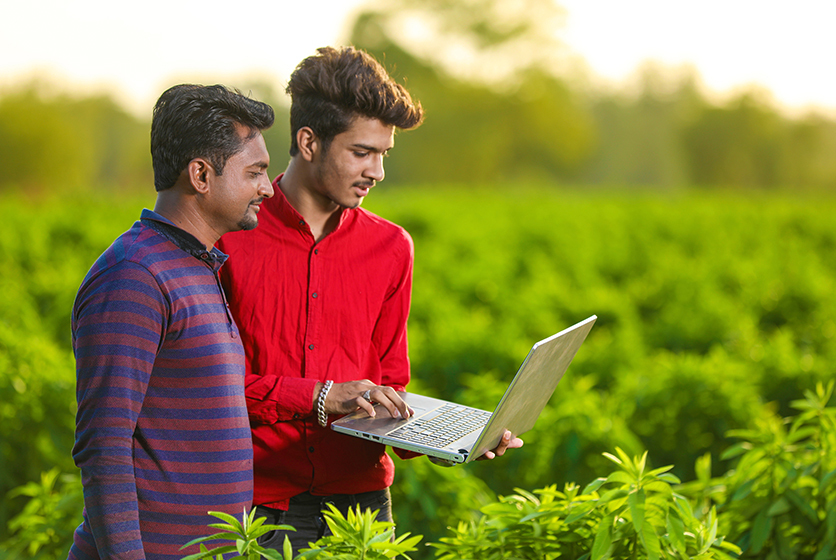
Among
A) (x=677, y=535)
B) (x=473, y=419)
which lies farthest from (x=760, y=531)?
(x=473, y=419)

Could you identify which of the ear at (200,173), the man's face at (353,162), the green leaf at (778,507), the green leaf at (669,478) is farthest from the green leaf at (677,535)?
the ear at (200,173)

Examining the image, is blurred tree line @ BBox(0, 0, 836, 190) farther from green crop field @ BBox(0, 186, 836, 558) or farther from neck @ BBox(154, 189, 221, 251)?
A: neck @ BBox(154, 189, 221, 251)

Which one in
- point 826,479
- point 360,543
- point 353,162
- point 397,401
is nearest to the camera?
point 360,543

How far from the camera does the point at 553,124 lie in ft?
186

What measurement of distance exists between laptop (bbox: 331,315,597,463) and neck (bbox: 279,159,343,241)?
591 millimetres

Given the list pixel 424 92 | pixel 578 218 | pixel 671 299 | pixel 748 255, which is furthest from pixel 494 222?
pixel 424 92

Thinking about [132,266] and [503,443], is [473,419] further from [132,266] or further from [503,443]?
[132,266]

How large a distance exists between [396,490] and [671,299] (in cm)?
594

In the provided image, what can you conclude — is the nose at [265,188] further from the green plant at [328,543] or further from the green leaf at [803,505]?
the green leaf at [803,505]

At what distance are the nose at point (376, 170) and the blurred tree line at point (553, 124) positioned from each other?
44.4 meters

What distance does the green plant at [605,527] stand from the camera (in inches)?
75.6

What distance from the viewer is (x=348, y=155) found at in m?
2.12

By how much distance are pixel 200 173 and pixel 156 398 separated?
1.77ft

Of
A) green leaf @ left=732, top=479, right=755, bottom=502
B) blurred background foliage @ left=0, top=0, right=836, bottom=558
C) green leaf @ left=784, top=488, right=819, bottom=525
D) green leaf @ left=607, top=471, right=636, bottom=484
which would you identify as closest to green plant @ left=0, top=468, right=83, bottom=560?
blurred background foliage @ left=0, top=0, right=836, bottom=558
